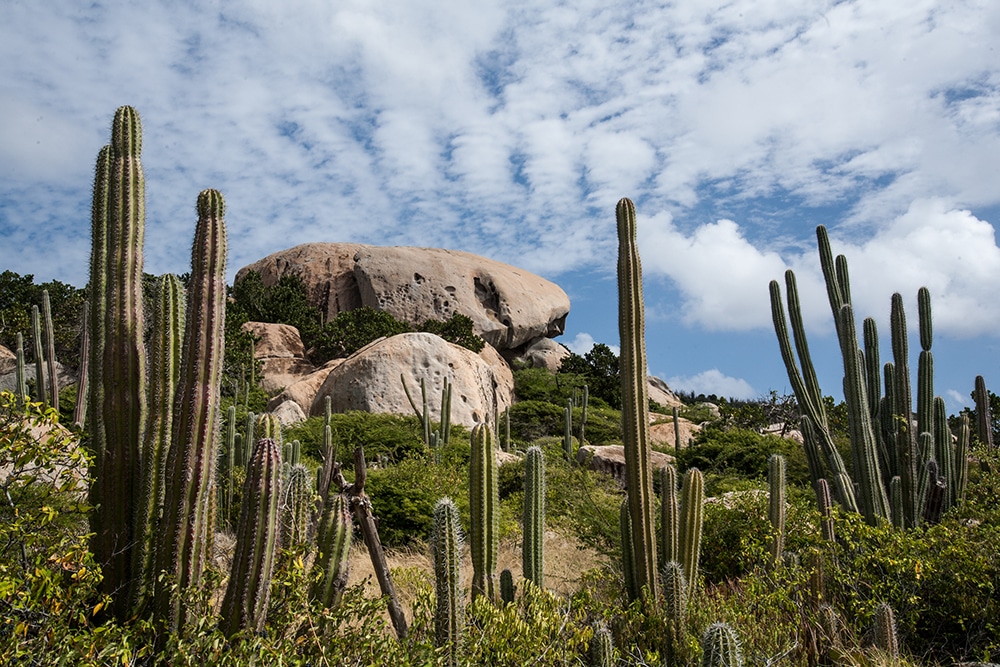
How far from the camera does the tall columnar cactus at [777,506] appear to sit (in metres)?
6.51

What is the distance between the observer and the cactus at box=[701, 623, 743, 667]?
13.1ft

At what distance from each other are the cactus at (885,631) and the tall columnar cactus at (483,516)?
272 cm

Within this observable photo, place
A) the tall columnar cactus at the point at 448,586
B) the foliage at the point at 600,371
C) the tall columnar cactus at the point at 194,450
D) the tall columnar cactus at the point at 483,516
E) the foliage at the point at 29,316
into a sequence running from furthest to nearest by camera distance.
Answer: the foliage at the point at 600,371, the foliage at the point at 29,316, the tall columnar cactus at the point at 483,516, the tall columnar cactus at the point at 448,586, the tall columnar cactus at the point at 194,450

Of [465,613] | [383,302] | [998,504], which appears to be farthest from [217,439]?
[383,302]

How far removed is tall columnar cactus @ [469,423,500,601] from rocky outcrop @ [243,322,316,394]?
18.7m

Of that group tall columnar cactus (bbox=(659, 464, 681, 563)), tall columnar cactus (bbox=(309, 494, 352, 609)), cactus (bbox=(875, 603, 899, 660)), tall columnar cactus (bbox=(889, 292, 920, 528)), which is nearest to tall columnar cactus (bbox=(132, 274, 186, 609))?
tall columnar cactus (bbox=(309, 494, 352, 609))

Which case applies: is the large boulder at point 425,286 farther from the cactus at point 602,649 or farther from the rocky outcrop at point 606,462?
the cactus at point 602,649

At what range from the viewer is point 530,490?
5.58 meters

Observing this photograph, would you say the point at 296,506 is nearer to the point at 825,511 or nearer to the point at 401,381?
the point at 825,511

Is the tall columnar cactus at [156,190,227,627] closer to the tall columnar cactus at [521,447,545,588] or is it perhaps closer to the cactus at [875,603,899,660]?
the tall columnar cactus at [521,447,545,588]

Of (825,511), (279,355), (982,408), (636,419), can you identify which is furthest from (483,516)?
(279,355)

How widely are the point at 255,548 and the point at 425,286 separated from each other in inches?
1150

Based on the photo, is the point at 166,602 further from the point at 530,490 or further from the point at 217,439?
the point at 530,490

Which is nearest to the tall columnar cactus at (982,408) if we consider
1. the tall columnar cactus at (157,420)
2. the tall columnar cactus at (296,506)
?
the tall columnar cactus at (296,506)
